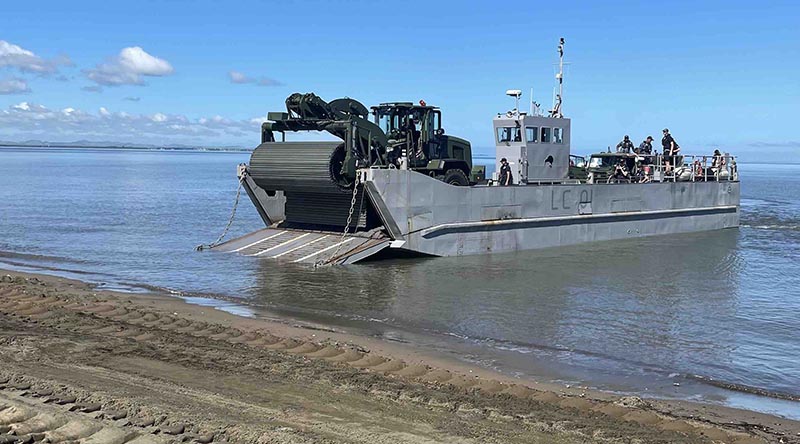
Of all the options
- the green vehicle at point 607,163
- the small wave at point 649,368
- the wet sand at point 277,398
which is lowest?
the small wave at point 649,368

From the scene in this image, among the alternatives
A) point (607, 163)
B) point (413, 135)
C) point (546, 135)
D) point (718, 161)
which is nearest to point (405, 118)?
point (413, 135)

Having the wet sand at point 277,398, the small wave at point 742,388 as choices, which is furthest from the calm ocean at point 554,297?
the wet sand at point 277,398

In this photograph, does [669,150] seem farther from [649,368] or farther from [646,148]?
[649,368]

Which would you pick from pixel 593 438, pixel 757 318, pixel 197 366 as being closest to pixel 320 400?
Answer: pixel 197 366

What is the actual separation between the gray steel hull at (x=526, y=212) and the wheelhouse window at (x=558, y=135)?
1625 millimetres

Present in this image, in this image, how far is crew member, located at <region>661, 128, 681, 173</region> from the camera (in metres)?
27.4

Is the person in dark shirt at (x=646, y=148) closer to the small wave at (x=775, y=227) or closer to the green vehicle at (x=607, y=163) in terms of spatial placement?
the green vehicle at (x=607, y=163)

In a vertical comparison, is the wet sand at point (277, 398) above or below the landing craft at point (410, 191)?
below

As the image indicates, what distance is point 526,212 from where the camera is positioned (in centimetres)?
2125

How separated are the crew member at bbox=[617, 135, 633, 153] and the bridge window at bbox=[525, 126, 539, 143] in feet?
19.3

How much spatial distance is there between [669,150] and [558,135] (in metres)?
6.48

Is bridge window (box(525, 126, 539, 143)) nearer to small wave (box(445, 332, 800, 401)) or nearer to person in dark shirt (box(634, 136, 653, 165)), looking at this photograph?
person in dark shirt (box(634, 136, 653, 165))

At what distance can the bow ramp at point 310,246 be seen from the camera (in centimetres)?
1767

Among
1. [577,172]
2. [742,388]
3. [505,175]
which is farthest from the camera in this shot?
[577,172]
